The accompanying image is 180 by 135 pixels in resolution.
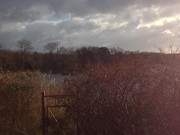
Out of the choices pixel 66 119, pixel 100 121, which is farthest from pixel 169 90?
pixel 66 119

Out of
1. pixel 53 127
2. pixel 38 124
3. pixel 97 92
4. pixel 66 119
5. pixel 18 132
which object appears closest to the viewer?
pixel 97 92

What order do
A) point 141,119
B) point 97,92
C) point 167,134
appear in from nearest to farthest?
point 167,134
point 141,119
point 97,92

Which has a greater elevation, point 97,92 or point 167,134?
point 97,92

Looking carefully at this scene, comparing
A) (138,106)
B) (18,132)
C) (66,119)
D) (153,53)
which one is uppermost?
(153,53)

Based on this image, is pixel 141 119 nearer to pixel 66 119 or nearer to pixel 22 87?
pixel 66 119

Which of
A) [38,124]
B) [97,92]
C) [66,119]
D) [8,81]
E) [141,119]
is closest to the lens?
[141,119]

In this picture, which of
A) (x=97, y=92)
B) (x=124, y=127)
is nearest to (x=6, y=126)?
(x=97, y=92)

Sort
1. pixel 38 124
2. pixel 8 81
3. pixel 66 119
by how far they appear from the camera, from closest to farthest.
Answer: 1. pixel 66 119
2. pixel 38 124
3. pixel 8 81

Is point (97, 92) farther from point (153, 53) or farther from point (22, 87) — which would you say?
point (22, 87)

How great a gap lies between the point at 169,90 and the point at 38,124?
173 inches

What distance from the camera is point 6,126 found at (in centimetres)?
716

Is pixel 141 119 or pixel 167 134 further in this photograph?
pixel 141 119

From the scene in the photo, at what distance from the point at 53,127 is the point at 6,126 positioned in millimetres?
1534

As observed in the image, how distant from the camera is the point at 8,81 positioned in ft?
29.1
